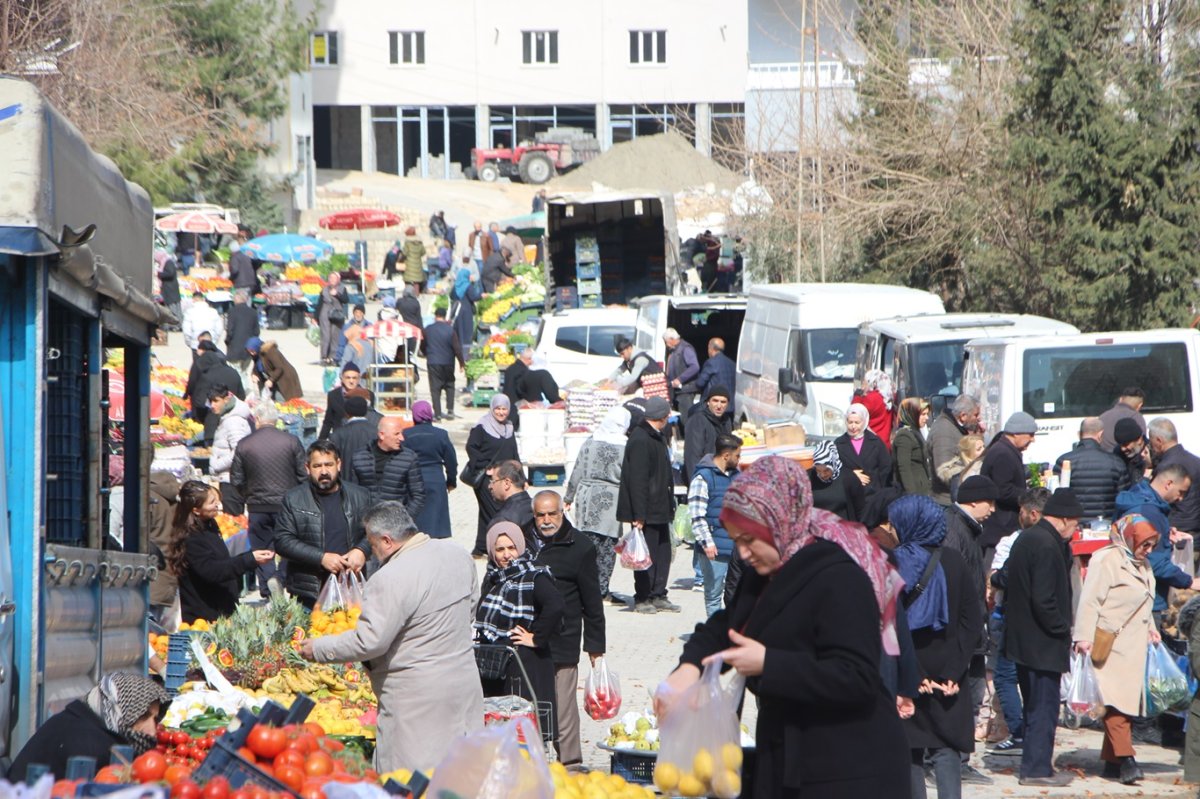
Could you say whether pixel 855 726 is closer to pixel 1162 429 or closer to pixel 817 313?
pixel 1162 429

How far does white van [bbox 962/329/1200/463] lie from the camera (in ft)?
44.9

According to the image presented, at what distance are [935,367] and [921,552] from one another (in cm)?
870

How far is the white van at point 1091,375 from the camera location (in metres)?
13.7

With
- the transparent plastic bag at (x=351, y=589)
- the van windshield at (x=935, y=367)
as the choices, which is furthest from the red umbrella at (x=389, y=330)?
the transparent plastic bag at (x=351, y=589)

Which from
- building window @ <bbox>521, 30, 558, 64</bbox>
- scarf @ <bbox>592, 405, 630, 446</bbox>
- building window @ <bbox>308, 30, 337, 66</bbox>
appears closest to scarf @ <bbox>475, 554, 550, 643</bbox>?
scarf @ <bbox>592, 405, 630, 446</bbox>

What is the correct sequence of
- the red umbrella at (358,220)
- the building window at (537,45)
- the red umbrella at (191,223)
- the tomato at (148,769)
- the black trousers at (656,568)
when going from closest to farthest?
1. the tomato at (148,769)
2. the black trousers at (656,568)
3. the red umbrella at (191,223)
4. the red umbrella at (358,220)
5. the building window at (537,45)

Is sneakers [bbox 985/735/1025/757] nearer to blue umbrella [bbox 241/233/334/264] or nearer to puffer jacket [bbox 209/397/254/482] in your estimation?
puffer jacket [bbox 209/397/254/482]

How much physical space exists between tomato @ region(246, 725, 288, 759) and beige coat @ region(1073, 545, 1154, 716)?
16.9 ft

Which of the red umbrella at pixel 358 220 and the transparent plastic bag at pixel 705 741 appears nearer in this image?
the transparent plastic bag at pixel 705 741

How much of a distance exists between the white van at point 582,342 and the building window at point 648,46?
4671 centimetres

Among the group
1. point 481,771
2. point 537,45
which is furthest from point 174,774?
point 537,45

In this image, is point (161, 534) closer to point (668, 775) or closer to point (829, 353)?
point (668, 775)

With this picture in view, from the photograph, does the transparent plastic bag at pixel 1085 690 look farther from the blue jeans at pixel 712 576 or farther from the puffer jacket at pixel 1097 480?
the puffer jacket at pixel 1097 480

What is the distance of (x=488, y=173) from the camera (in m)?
64.8
